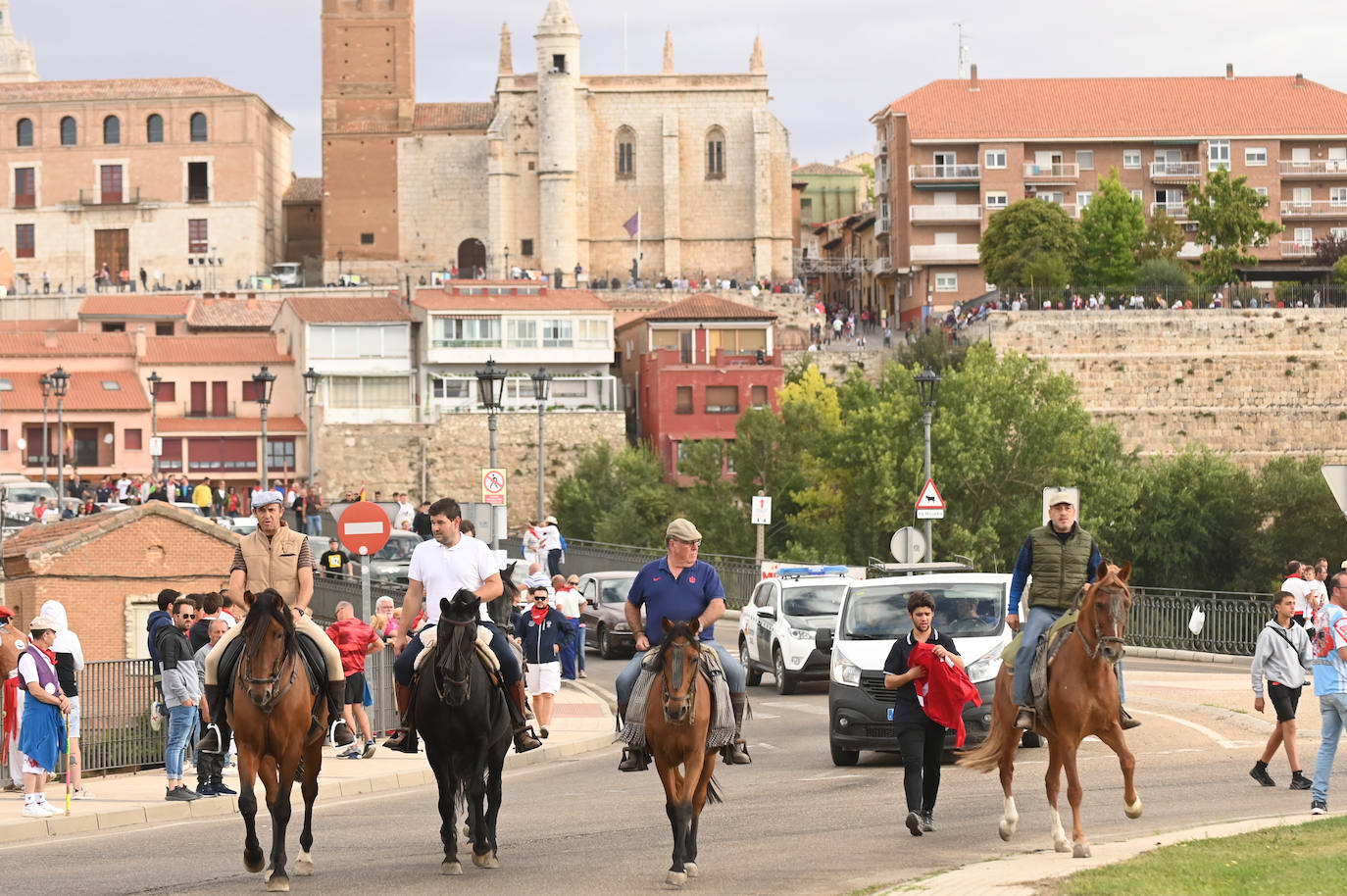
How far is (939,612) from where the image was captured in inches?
801

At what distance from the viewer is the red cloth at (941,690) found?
14.2 meters

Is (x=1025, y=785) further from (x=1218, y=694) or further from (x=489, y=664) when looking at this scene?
(x=1218, y=694)

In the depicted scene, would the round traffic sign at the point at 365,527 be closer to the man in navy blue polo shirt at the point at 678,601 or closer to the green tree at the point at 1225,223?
the man in navy blue polo shirt at the point at 678,601

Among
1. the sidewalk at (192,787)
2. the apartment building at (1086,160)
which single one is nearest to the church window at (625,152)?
the apartment building at (1086,160)

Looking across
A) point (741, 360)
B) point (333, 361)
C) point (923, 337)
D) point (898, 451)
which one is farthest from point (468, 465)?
point (898, 451)

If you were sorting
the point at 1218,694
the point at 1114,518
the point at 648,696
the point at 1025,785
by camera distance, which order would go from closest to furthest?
the point at 648,696 < the point at 1025,785 < the point at 1218,694 < the point at 1114,518

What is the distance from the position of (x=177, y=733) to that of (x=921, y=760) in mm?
7417

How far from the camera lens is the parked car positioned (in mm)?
18641

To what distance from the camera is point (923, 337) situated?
83.6 m

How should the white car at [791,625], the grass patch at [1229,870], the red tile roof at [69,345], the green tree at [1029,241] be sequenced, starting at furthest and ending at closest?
the green tree at [1029,241] < the red tile roof at [69,345] < the white car at [791,625] < the grass patch at [1229,870]

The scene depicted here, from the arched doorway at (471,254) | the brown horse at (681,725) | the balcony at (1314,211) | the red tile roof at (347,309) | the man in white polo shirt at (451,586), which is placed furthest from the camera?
the arched doorway at (471,254)

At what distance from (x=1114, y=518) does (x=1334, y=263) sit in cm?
3992

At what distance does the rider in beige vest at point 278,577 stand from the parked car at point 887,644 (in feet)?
22.3

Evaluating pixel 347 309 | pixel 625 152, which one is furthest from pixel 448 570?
pixel 625 152
